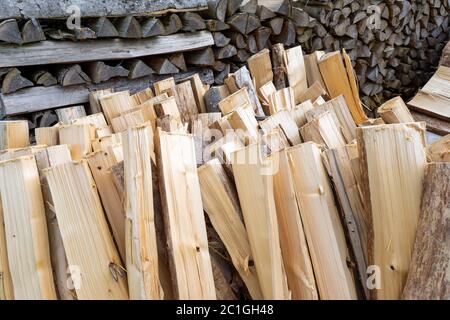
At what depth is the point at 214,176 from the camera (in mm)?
1707

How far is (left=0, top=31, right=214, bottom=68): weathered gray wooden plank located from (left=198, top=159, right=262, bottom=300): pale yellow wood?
5.78ft

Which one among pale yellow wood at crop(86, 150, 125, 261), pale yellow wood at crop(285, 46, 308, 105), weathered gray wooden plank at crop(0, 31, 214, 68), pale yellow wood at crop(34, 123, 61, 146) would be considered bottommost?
pale yellow wood at crop(86, 150, 125, 261)

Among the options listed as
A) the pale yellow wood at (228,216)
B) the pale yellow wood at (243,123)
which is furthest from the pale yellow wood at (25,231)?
the pale yellow wood at (243,123)

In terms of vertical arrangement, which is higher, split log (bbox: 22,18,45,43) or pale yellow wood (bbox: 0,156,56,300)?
split log (bbox: 22,18,45,43)

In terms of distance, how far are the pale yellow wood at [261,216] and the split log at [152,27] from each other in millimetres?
1973

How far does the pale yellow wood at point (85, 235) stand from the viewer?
152cm

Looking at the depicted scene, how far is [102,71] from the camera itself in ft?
10.5

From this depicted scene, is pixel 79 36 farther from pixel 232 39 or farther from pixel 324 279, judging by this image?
pixel 324 279

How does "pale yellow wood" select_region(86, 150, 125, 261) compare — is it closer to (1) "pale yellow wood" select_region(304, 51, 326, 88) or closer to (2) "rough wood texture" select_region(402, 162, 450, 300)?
(2) "rough wood texture" select_region(402, 162, 450, 300)

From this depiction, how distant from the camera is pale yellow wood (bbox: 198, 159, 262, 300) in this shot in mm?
1616

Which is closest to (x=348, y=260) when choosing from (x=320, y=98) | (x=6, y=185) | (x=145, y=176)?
(x=145, y=176)

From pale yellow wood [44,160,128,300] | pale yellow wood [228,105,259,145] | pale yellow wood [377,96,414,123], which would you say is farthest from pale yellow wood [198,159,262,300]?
pale yellow wood [377,96,414,123]

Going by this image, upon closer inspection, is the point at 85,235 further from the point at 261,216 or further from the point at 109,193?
the point at 261,216

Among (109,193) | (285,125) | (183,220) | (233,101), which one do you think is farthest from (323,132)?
(109,193)
